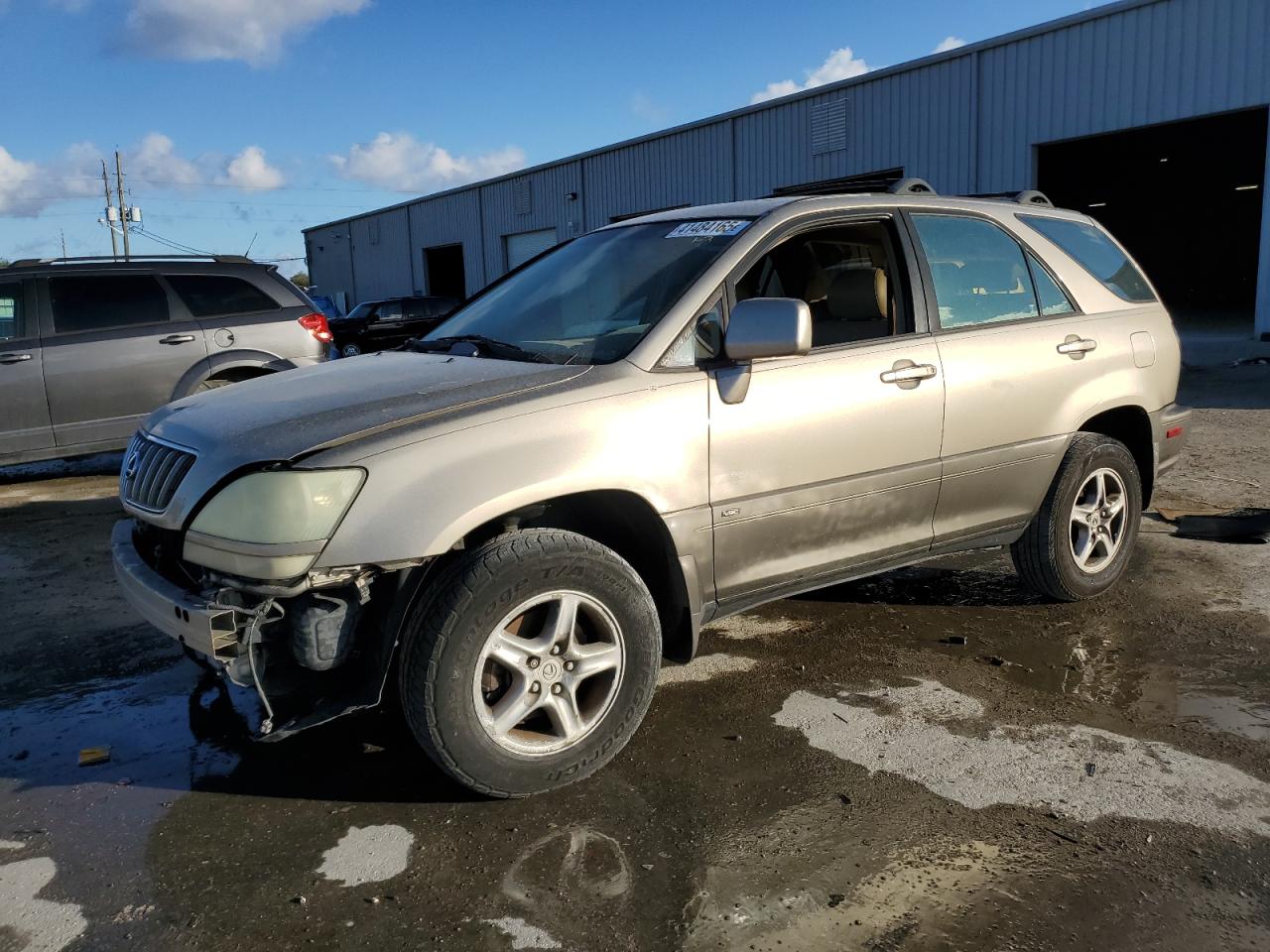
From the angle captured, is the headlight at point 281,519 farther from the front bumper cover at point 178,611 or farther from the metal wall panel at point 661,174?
the metal wall panel at point 661,174

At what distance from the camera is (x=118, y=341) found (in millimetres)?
7992

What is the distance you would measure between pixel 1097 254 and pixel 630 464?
3.03 metres

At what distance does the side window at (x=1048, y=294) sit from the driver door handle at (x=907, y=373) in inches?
36.9

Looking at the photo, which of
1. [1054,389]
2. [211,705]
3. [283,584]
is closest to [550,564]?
[283,584]

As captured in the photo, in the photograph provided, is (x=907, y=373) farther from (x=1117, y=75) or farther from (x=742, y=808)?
(x=1117, y=75)

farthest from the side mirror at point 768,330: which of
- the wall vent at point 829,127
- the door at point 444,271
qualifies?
the door at point 444,271

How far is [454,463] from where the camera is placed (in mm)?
2867

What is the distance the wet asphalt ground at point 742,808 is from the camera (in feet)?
8.13

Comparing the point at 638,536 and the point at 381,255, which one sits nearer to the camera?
the point at 638,536

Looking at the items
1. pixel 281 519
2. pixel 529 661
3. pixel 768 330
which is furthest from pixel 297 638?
pixel 768 330

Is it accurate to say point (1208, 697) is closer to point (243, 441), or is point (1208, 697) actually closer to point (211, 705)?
point (243, 441)

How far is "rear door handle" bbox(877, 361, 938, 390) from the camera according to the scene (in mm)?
3801

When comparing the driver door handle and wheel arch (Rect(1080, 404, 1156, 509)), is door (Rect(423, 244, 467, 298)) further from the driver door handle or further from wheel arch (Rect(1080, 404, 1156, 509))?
the driver door handle

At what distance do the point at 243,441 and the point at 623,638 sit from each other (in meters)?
1.28
